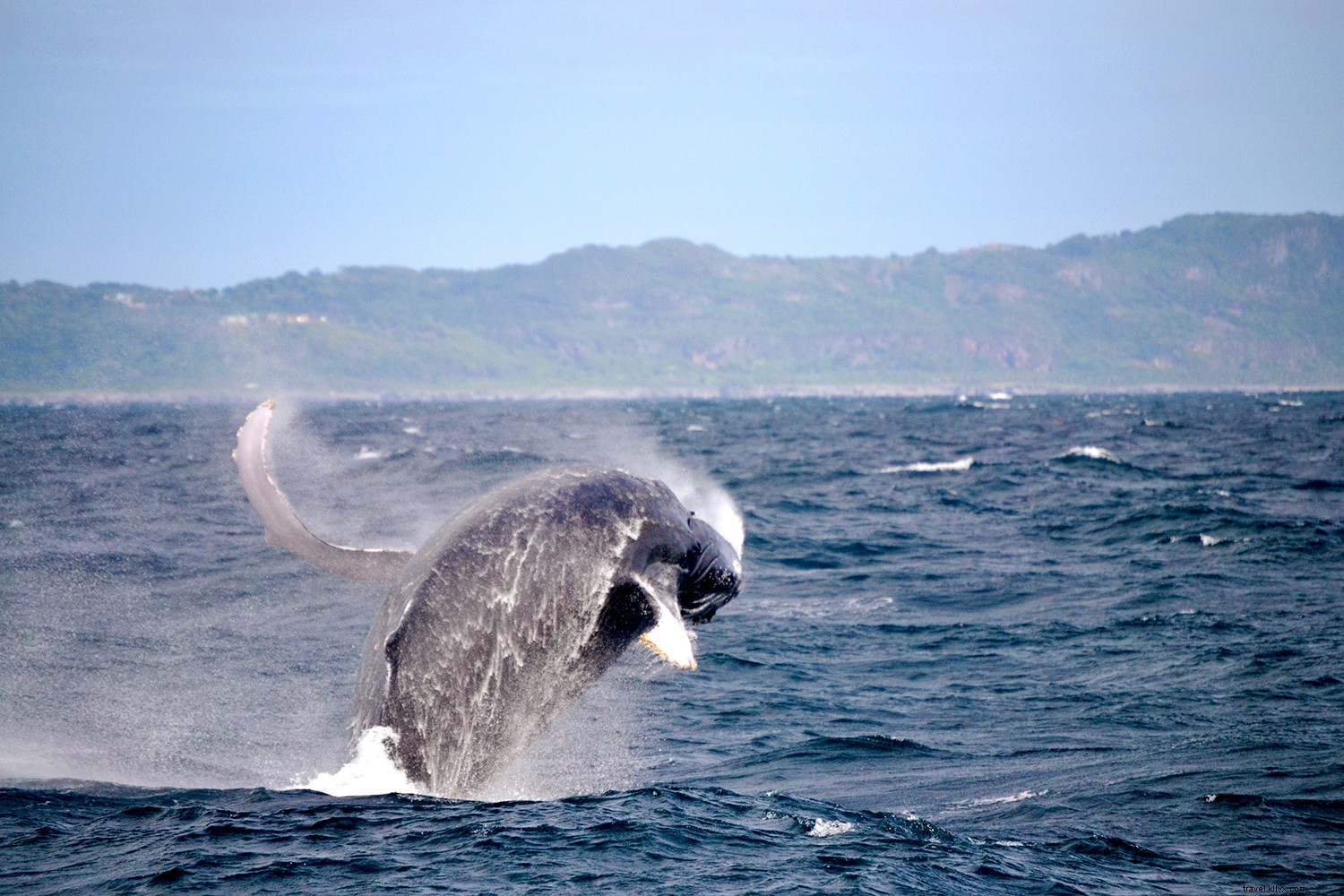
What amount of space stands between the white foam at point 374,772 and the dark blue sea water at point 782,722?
104mm

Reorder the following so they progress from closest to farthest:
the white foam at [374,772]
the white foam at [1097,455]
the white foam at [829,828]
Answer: the white foam at [374,772] → the white foam at [829,828] → the white foam at [1097,455]

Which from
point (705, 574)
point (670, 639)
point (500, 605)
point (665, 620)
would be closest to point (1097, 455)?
point (705, 574)

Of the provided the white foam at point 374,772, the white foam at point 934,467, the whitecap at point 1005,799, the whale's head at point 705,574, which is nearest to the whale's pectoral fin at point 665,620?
the whale's head at point 705,574

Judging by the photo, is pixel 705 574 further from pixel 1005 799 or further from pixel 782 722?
pixel 782 722

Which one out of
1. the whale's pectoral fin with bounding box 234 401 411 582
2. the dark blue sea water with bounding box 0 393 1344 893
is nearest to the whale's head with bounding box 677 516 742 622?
the dark blue sea water with bounding box 0 393 1344 893

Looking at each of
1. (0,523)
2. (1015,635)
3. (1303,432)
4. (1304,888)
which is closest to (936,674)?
(1015,635)

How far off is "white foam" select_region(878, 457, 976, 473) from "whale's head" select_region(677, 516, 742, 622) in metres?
36.1

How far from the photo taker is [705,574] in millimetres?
9008

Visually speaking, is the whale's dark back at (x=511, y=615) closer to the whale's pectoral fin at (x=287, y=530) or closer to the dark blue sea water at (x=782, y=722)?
the whale's pectoral fin at (x=287, y=530)

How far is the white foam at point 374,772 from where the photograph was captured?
781 cm

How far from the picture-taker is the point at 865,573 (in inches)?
866

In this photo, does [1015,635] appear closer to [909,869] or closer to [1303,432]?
[909,869]

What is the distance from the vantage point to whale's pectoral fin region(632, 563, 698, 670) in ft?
24.4

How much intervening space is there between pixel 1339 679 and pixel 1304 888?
22.3 ft
